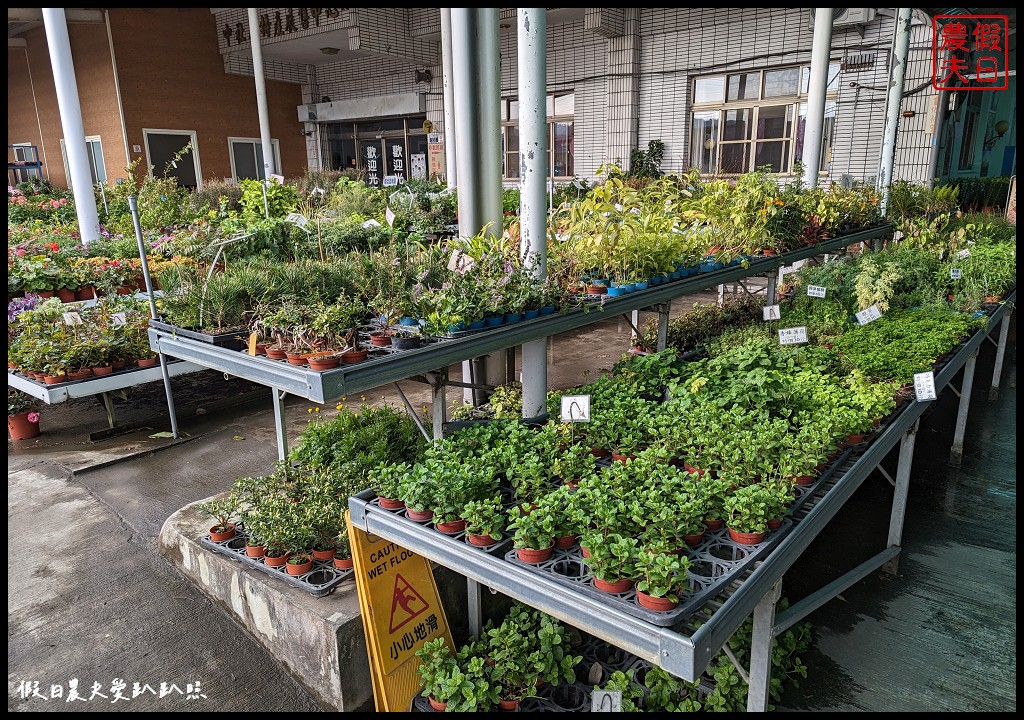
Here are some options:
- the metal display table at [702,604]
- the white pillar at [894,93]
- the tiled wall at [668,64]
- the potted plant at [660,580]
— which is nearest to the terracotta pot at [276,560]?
the metal display table at [702,604]

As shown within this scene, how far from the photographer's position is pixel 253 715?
8.49ft

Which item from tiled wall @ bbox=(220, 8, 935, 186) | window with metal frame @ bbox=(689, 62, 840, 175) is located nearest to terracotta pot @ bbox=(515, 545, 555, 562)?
window with metal frame @ bbox=(689, 62, 840, 175)

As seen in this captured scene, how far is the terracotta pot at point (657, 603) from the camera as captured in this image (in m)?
1.77

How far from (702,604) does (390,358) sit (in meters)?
1.69

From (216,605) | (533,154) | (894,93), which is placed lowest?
(216,605)

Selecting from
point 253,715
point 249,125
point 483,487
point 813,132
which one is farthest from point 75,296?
point 249,125

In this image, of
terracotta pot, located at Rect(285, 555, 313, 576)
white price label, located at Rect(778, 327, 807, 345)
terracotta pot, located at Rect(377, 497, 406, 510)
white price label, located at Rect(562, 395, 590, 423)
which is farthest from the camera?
white price label, located at Rect(778, 327, 807, 345)

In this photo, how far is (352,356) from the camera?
2857 mm

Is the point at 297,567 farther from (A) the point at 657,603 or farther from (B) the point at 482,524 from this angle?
(A) the point at 657,603

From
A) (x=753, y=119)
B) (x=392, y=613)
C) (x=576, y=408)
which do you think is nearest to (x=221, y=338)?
(x=392, y=613)

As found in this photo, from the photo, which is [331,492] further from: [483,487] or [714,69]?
[714,69]

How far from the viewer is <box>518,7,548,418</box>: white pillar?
345cm

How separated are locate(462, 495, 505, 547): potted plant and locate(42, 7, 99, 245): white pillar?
7203mm

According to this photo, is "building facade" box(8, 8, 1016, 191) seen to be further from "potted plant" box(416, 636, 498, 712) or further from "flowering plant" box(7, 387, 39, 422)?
"potted plant" box(416, 636, 498, 712)
